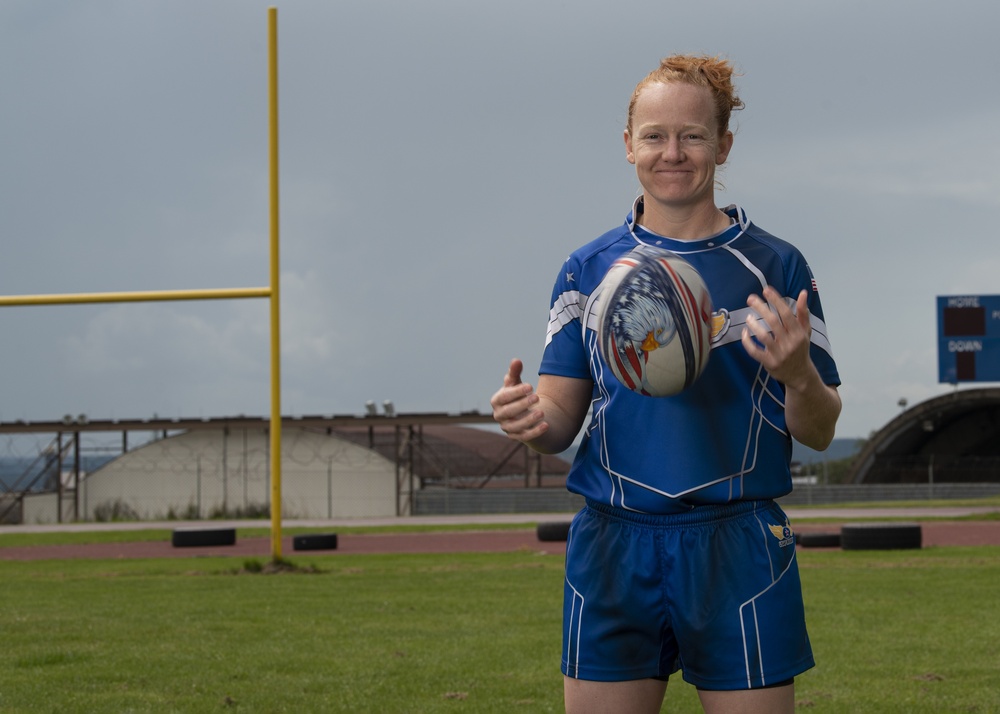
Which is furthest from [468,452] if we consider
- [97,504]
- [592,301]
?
[592,301]

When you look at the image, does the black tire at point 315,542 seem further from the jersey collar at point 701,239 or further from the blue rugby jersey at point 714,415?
the jersey collar at point 701,239

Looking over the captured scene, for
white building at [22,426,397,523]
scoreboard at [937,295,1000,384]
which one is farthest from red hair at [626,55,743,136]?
scoreboard at [937,295,1000,384]

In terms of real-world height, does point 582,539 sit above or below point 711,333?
below

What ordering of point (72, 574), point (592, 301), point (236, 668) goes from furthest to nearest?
point (72, 574) < point (236, 668) < point (592, 301)

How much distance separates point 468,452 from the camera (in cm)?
5081

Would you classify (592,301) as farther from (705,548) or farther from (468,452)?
(468,452)

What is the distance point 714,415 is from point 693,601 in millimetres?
453

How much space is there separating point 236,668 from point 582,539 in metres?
6.09

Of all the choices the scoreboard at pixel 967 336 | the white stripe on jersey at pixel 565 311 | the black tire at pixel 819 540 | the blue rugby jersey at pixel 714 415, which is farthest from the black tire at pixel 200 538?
the scoreboard at pixel 967 336

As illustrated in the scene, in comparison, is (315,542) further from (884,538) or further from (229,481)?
(229,481)

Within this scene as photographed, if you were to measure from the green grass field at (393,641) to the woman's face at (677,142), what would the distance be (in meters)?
4.60

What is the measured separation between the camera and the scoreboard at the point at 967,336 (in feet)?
134

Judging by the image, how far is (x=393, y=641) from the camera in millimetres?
9797

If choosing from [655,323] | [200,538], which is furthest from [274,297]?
[655,323]
